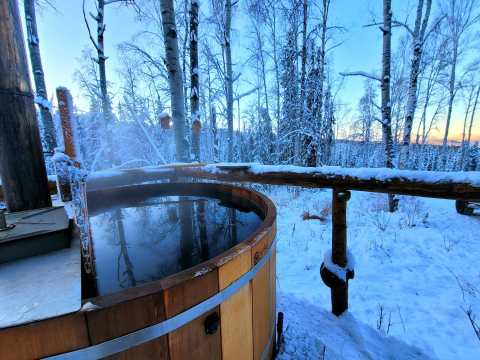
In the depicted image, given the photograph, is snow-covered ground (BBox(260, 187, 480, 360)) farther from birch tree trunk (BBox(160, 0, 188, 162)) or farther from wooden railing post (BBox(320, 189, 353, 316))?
birch tree trunk (BBox(160, 0, 188, 162))

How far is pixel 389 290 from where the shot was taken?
2715mm

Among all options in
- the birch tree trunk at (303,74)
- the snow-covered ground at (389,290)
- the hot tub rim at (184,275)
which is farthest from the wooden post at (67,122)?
the birch tree trunk at (303,74)

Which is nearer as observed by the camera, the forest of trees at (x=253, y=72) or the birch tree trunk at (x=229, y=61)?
the forest of trees at (x=253, y=72)

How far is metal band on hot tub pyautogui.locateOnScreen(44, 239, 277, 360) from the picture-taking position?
1.94ft

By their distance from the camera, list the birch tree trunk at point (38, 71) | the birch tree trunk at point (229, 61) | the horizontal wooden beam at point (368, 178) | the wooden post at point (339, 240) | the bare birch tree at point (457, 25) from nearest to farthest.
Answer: the horizontal wooden beam at point (368, 178), the wooden post at point (339, 240), the birch tree trunk at point (38, 71), the birch tree trunk at point (229, 61), the bare birch tree at point (457, 25)

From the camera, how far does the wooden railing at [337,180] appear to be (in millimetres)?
1394

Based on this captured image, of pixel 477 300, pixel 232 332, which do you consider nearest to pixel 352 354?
pixel 232 332

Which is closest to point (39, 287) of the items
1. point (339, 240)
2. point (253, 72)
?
point (339, 240)

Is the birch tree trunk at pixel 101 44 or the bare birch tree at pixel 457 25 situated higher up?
the bare birch tree at pixel 457 25

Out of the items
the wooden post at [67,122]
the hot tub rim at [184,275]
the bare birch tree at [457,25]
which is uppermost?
the bare birch tree at [457,25]

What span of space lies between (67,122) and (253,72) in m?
12.1

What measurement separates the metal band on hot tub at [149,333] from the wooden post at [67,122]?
60cm

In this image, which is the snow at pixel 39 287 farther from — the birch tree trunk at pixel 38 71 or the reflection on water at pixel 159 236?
the birch tree trunk at pixel 38 71

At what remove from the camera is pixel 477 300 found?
2455 mm
